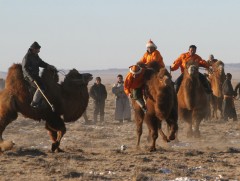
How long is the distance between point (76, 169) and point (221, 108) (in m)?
14.9

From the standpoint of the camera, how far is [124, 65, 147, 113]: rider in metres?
12.9

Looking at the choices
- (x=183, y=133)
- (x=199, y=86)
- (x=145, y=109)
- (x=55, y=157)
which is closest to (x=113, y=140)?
(x=183, y=133)

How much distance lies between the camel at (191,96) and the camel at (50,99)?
10.2 ft

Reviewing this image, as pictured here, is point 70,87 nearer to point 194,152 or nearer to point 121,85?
point 194,152

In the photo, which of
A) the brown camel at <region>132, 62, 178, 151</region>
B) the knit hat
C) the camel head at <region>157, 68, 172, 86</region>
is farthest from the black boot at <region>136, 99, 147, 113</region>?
the knit hat

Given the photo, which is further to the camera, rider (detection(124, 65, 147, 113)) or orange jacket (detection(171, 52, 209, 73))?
orange jacket (detection(171, 52, 209, 73))

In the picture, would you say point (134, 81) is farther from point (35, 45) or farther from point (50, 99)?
point (35, 45)

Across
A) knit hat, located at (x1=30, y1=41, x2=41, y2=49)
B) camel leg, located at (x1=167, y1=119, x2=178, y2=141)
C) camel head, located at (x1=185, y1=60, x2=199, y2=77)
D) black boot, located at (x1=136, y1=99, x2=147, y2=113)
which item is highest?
knit hat, located at (x1=30, y1=41, x2=41, y2=49)

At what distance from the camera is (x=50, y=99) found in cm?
1254

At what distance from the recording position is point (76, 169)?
10.1m

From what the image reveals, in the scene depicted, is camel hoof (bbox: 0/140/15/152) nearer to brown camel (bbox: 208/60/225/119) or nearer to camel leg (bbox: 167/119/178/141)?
camel leg (bbox: 167/119/178/141)

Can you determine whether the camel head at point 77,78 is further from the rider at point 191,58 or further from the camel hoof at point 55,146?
the rider at point 191,58

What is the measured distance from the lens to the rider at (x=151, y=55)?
13367mm

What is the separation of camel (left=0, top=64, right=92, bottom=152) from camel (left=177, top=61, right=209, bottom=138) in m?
3.11
